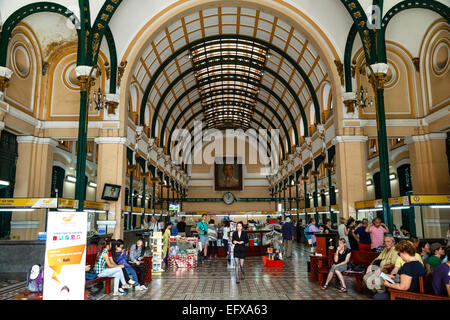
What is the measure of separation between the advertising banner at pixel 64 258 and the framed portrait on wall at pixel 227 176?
38.6 metres

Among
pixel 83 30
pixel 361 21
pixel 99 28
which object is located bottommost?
pixel 83 30

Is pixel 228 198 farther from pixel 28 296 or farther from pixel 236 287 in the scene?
pixel 28 296

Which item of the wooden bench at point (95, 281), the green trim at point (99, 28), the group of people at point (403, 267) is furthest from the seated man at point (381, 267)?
the green trim at point (99, 28)

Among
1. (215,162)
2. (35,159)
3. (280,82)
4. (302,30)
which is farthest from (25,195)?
(215,162)

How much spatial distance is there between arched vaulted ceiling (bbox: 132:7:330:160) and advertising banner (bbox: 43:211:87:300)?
13.5 metres

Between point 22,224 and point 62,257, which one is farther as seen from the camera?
point 22,224

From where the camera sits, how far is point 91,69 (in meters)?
11.6

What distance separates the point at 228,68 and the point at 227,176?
19880 millimetres

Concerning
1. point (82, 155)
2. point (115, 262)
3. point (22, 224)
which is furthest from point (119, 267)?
point (22, 224)

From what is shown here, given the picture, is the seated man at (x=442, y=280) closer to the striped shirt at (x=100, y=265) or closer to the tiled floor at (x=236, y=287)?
the tiled floor at (x=236, y=287)

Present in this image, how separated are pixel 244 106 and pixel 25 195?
23881 mm

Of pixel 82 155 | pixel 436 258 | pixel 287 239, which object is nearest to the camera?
pixel 436 258

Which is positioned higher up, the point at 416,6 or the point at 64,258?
the point at 416,6

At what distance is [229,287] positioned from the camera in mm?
7383
